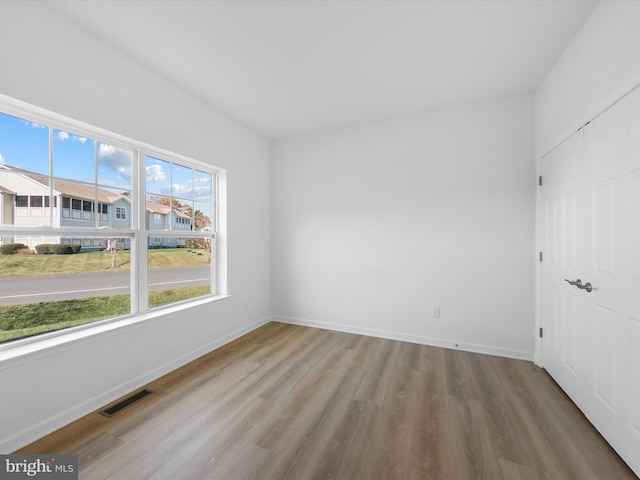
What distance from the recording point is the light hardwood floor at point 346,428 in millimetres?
1409

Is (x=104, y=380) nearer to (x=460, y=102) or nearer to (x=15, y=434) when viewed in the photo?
(x=15, y=434)

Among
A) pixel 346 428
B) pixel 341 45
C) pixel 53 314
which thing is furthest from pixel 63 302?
pixel 341 45

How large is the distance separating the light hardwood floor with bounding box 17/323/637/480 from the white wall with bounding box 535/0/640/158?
218cm

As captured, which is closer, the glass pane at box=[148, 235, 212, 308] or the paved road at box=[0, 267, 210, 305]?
the paved road at box=[0, 267, 210, 305]

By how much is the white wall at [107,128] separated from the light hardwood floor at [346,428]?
18cm

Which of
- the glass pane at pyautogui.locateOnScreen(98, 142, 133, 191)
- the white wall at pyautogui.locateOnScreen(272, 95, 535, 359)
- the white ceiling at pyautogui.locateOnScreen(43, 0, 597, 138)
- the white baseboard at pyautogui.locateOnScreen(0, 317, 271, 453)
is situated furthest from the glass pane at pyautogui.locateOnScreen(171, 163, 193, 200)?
the white baseboard at pyautogui.locateOnScreen(0, 317, 271, 453)

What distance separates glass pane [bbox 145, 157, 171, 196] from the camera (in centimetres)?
247

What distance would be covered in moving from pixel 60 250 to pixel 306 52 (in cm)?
255

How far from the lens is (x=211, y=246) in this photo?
3.17 meters

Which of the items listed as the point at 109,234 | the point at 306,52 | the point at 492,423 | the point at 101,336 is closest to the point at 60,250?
the point at 109,234

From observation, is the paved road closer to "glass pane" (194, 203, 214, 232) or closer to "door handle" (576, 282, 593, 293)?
"glass pane" (194, 203, 214, 232)

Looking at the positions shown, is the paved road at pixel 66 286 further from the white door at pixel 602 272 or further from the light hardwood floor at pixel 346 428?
the white door at pixel 602 272

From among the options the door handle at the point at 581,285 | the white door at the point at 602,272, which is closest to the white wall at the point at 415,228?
the white door at the point at 602,272

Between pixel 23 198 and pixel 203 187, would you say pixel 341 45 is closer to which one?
pixel 203 187
